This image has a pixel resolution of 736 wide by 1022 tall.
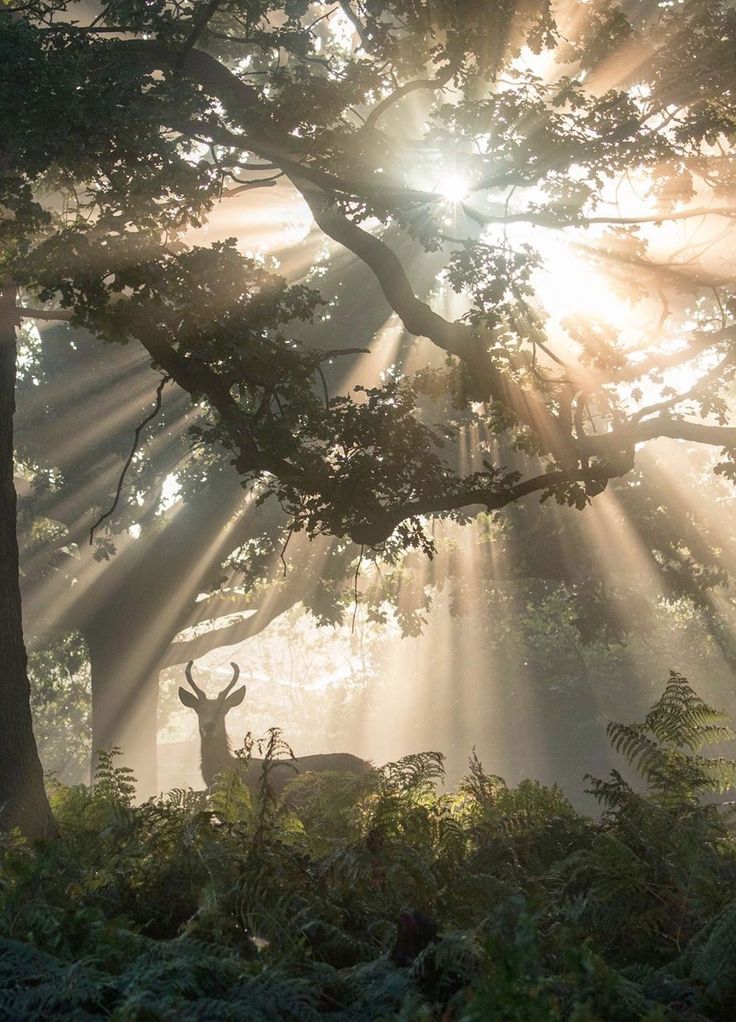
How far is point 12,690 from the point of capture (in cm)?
879

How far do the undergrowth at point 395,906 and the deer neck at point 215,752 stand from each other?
8.28 metres

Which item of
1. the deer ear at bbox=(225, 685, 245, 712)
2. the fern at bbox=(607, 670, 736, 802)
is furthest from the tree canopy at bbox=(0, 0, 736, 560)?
the deer ear at bbox=(225, 685, 245, 712)

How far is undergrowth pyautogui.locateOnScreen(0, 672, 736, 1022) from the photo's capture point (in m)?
2.74

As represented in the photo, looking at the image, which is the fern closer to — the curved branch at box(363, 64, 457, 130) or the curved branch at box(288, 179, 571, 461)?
the curved branch at box(288, 179, 571, 461)

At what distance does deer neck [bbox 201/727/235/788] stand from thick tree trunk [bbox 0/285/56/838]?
24.0 feet

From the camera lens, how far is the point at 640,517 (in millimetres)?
21531

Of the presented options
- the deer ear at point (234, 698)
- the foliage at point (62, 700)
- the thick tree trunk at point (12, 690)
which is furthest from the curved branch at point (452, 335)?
the deer ear at point (234, 698)

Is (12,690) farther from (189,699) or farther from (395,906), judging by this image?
(189,699)

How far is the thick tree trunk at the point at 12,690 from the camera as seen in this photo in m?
7.79

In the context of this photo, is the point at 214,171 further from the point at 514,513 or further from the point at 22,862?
the point at 514,513

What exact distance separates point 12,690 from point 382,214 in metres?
5.79

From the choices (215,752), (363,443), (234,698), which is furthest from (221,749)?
(363,443)

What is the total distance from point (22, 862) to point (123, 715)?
2026 cm

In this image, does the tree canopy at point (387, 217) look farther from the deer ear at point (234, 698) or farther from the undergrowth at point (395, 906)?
the deer ear at point (234, 698)
